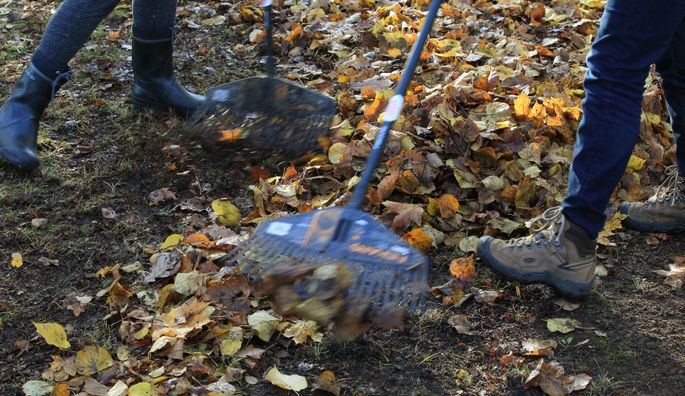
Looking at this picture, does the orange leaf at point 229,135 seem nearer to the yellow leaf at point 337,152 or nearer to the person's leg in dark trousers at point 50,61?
the yellow leaf at point 337,152

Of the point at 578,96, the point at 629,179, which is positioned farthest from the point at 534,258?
the point at 578,96

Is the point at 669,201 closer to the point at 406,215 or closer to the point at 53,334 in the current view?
the point at 406,215

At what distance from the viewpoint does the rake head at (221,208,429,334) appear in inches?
81.6

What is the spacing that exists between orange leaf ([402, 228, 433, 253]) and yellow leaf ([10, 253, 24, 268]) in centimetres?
146

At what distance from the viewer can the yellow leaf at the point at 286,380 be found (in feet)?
7.36

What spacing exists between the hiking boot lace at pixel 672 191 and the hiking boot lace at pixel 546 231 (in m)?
0.57

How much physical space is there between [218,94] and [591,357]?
70.9 inches

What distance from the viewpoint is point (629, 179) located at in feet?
10.7

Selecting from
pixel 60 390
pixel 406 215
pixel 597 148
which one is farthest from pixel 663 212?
pixel 60 390

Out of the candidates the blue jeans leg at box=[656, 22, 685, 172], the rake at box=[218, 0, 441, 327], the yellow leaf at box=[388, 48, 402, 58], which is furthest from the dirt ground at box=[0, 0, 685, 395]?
the yellow leaf at box=[388, 48, 402, 58]

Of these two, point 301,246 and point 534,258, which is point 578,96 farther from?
point 301,246

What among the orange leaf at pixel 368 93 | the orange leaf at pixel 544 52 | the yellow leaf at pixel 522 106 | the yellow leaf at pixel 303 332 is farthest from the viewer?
the orange leaf at pixel 544 52

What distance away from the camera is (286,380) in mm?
2270

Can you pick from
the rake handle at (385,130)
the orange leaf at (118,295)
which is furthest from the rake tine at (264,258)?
the orange leaf at (118,295)
